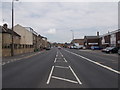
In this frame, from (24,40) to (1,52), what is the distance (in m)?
39.6

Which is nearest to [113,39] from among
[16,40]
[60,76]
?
[16,40]

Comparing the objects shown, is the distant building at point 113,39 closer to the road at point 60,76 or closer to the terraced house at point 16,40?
the terraced house at point 16,40

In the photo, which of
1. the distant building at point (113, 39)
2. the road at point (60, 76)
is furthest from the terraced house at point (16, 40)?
the distant building at point (113, 39)

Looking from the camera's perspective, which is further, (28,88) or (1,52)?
(1,52)

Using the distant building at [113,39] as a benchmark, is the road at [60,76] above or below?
below

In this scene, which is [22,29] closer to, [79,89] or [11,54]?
[11,54]

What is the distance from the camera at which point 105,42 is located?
3019 inches

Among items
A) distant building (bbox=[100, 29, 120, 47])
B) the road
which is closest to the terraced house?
the road

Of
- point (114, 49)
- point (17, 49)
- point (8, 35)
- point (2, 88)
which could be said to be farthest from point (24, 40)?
point (2, 88)

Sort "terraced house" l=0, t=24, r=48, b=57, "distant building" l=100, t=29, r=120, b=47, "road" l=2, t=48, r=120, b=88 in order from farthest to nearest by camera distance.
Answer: "distant building" l=100, t=29, r=120, b=47, "terraced house" l=0, t=24, r=48, b=57, "road" l=2, t=48, r=120, b=88

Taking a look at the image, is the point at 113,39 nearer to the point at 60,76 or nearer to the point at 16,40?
the point at 16,40

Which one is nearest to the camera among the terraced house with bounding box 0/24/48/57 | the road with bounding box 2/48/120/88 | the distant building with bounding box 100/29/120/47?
the road with bounding box 2/48/120/88

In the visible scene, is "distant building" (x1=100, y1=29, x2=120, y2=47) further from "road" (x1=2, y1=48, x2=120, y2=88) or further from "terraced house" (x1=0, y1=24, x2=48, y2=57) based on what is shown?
"road" (x1=2, y1=48, x2=120, y2=88)

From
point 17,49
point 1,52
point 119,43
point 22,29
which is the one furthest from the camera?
point 22,29
